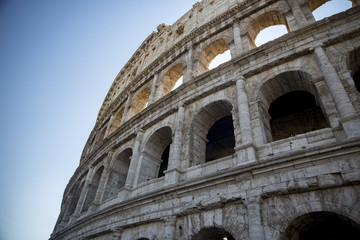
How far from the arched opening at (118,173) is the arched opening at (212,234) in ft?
21.9

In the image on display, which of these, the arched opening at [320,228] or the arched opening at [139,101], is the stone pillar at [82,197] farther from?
the arched opening at [320,228]

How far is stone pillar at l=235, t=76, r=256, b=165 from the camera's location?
6.82 m

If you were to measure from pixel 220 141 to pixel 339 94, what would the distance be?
676cm

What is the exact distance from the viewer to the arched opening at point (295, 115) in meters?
10.5

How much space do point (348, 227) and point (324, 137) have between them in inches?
87.8

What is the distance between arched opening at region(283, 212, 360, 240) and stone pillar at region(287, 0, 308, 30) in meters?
7.00

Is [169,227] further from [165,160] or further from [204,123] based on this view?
[165,160]

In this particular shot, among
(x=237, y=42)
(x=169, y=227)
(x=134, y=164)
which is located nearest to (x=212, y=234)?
(x=169, y=227)

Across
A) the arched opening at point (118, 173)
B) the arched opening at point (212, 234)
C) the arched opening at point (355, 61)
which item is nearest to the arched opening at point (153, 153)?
the arched opening at point (118, 173)

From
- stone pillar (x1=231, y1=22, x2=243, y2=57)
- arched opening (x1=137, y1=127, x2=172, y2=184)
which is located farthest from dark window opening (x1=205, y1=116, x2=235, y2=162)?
stone pillar (x1=231, y1=22, x2=243, y2=57)

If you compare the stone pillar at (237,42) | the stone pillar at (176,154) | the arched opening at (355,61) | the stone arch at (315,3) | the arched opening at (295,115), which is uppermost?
the stone arch at (315,3)

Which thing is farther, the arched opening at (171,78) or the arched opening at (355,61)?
the arched opening at (171,78)

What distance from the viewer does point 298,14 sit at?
9.44m

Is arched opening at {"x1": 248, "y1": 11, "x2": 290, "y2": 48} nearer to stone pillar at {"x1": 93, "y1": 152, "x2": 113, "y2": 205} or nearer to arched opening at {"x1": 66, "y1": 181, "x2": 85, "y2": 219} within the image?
stone pillar at {"x1": 93, "y1": 152, "x2": 113, "y2": 205}
